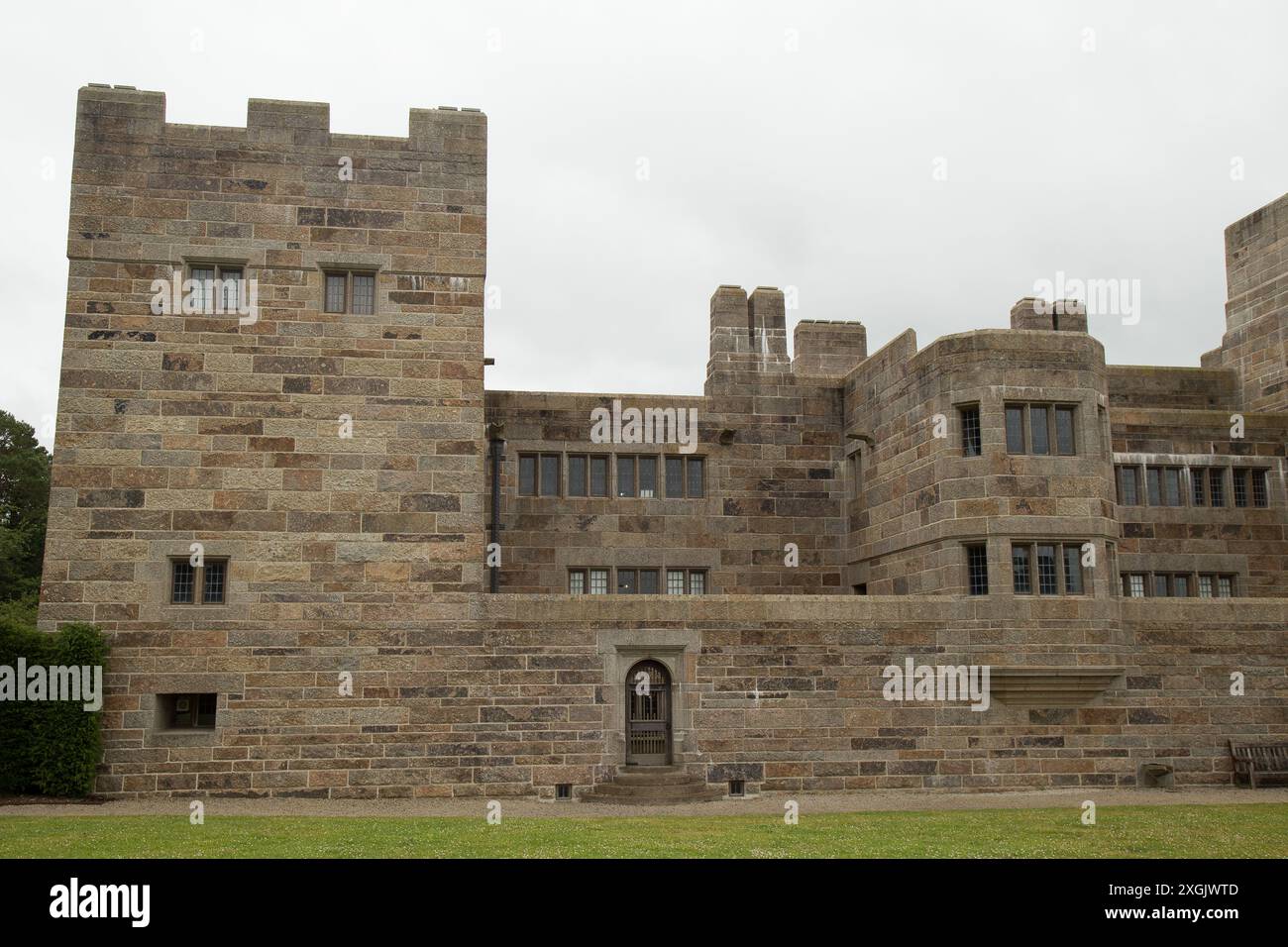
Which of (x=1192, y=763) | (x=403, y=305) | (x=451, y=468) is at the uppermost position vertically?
(x=403, y=305)

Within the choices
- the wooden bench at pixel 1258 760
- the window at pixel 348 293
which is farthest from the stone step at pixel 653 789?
the wooden bench at pixel 1258 760

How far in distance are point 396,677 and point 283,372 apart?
17.9 feet

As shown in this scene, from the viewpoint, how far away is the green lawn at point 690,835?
40.1ft

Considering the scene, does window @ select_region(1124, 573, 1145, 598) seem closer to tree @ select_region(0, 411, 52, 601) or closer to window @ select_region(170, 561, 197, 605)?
window @ select_region(170, 561, 197, 605)

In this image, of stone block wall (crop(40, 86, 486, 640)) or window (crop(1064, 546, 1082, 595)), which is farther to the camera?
window (crop(1064, 546, 1082, 595))

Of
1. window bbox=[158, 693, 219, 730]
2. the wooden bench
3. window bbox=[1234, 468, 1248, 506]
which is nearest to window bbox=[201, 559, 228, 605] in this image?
window bbox=[158, 693, 219, 730]

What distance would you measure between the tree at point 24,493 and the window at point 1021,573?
3616 centimetres

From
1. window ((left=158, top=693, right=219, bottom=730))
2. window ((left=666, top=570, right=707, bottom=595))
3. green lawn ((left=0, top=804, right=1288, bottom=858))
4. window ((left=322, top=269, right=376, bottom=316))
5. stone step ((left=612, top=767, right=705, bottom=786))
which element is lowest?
green lawn ((left=0, top=804, right=1288, bottom=858))

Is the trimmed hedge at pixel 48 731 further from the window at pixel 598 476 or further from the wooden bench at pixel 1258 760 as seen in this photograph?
the wooden bench at pixel 1258 760

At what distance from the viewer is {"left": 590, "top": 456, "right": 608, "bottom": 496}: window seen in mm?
25047

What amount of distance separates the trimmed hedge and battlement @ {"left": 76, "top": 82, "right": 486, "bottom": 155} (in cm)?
843
